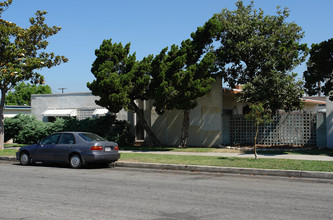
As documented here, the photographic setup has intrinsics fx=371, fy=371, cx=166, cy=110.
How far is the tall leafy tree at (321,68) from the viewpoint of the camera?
56.1 feet

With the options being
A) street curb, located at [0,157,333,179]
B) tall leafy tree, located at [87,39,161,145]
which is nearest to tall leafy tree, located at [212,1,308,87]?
tall leafy tree, located at [87,39,161,145]

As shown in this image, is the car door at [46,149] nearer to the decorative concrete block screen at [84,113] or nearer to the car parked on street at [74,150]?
the car parked on street at [74,150]

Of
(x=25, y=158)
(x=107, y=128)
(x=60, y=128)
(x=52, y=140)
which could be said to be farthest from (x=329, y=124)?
(x=60, y=128)

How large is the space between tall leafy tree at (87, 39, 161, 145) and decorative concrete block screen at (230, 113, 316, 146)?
5.85 m

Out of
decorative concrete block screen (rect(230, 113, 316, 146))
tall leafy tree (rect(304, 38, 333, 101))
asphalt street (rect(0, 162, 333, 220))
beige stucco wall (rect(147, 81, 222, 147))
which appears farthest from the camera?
beige stucco wall (rect(147, 81, 222, 147))

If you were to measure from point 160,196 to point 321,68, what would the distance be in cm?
1225

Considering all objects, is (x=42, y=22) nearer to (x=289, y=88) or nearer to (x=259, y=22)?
(x=259, y=22)

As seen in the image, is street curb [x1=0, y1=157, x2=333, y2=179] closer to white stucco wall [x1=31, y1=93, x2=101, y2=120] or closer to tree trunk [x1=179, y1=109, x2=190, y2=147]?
tree trunk [x1=179, y1=109, x2=190, y2=147]

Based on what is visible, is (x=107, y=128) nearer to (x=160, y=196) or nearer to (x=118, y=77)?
(x=118, y=77)

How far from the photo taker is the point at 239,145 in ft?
71.3

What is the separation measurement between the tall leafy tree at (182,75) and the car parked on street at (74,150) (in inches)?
226

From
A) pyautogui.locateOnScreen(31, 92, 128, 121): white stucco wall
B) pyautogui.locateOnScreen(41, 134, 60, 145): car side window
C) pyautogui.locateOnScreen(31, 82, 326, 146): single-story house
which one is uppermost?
pyautogui.locateOnScreen(31, 92, 128, 121): white stucco wall

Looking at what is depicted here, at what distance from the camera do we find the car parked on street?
13875 millimetres

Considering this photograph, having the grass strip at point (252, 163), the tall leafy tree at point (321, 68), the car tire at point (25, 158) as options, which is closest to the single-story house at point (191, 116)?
the tall leafy tree at point (321, 68)
